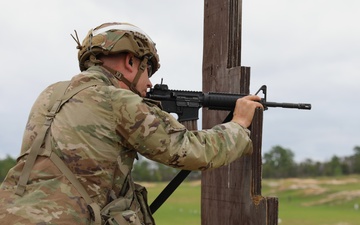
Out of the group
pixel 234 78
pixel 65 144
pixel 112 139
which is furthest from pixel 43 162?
pixel 234 78

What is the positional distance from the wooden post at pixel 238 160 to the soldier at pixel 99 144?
18.7 inches

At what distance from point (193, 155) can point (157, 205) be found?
2.70 feet

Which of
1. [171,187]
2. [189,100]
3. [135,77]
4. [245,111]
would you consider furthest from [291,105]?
[135,77]

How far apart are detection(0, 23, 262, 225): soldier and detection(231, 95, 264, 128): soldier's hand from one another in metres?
0.18

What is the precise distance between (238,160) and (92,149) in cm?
113

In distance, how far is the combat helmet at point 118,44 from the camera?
11.1ft

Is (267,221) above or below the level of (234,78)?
below

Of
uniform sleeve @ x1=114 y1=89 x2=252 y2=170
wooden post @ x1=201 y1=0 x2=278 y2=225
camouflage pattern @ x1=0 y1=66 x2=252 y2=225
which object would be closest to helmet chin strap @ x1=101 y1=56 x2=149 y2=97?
camouflage pattern @ x1=0 y1=66 x2=252 y2=225

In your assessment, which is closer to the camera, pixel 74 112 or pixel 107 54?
pixel 74 112

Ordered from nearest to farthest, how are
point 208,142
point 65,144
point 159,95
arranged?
1. point 65,144
2. point 208,142
3. point 159,95

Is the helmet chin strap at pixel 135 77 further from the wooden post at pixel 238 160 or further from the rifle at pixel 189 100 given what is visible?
the wooden post at pixel 238 160

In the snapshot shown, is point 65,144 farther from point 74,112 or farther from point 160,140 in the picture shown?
point 160,140

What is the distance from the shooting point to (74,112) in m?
3.19

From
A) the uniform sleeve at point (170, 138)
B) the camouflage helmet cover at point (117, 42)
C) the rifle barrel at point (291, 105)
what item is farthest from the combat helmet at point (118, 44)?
the rifle barrel at point (291, 105)
